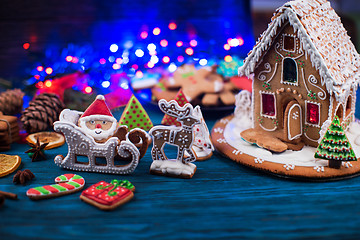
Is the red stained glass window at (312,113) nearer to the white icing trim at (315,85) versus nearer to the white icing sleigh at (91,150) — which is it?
the white icing trim at (315,85)

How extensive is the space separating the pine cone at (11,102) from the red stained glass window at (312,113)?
85.5 inches

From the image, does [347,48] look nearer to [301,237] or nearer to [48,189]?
[301,237]

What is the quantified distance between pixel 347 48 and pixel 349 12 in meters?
4.62

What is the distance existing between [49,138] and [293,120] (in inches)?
64.6

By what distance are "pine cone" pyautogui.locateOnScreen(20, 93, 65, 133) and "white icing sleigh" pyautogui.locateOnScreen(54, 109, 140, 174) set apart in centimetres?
62

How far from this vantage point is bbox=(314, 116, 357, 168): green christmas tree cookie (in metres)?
2.18

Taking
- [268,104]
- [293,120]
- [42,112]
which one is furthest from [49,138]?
[293,120]

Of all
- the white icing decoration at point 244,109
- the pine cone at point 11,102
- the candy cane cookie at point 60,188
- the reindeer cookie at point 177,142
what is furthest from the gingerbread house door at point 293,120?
the pine cone at point 11,102

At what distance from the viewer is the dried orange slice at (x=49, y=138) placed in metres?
2.71

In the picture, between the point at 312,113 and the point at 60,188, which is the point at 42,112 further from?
the point at 312,113

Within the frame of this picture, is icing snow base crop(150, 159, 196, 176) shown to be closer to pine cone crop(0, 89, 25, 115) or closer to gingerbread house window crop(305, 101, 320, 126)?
gingerbread house window crop(305, 101, 320, 126)

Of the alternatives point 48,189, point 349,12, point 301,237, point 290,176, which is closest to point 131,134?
point 48,189

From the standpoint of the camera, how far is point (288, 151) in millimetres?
2479

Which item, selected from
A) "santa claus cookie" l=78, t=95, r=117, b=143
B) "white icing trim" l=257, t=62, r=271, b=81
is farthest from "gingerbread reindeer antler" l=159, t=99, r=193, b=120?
"white icing trim" l=257, t=62, r=271, b=81
